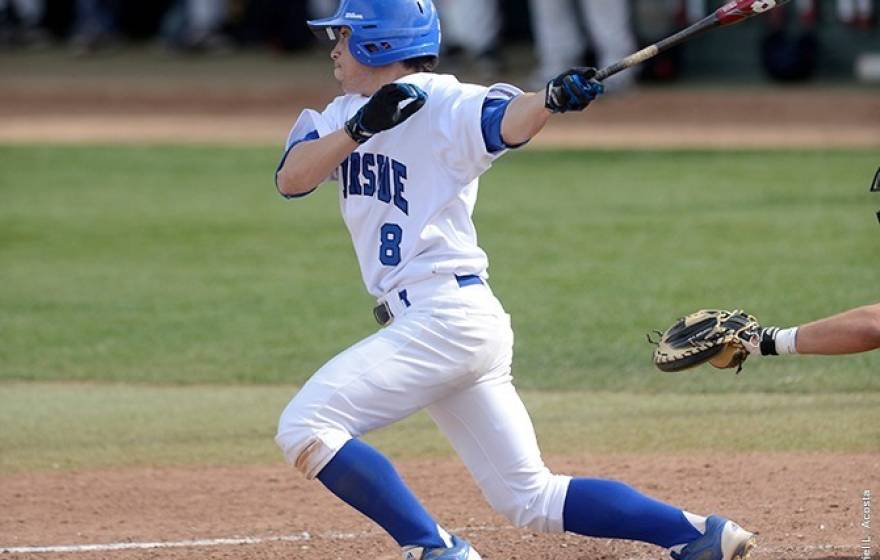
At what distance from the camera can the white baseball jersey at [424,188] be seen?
4.04 metres

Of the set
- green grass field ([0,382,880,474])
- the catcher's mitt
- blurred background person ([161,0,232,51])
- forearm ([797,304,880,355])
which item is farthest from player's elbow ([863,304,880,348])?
blurred background person ([161,0,232,51])

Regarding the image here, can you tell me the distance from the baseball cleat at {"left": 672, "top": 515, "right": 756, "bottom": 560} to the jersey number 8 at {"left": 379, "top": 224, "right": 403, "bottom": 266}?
107 centimetres

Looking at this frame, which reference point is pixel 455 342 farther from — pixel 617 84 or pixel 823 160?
pixel 617 84

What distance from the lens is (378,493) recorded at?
393 centimetres

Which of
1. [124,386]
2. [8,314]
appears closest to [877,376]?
[124,386]

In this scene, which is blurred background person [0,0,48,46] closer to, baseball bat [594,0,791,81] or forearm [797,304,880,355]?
baseball bat [594,0,791,81]

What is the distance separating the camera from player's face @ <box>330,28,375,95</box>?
4.25 m

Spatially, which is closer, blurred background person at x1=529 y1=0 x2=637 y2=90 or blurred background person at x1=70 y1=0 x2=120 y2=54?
blurred background person at x1=529 y1=0 x2=637 y2=90

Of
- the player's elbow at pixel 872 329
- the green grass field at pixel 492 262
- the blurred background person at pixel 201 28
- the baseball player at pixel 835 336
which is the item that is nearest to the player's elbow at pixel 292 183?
the baseball player at pixel 835 336

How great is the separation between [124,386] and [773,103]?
33.5 ft

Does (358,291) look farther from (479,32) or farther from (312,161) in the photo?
(479,32)

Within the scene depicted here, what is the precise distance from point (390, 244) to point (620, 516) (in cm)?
92

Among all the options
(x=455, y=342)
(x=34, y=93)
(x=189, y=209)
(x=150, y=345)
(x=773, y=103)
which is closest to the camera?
(x=455, y=342)

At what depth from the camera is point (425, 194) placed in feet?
13.4
